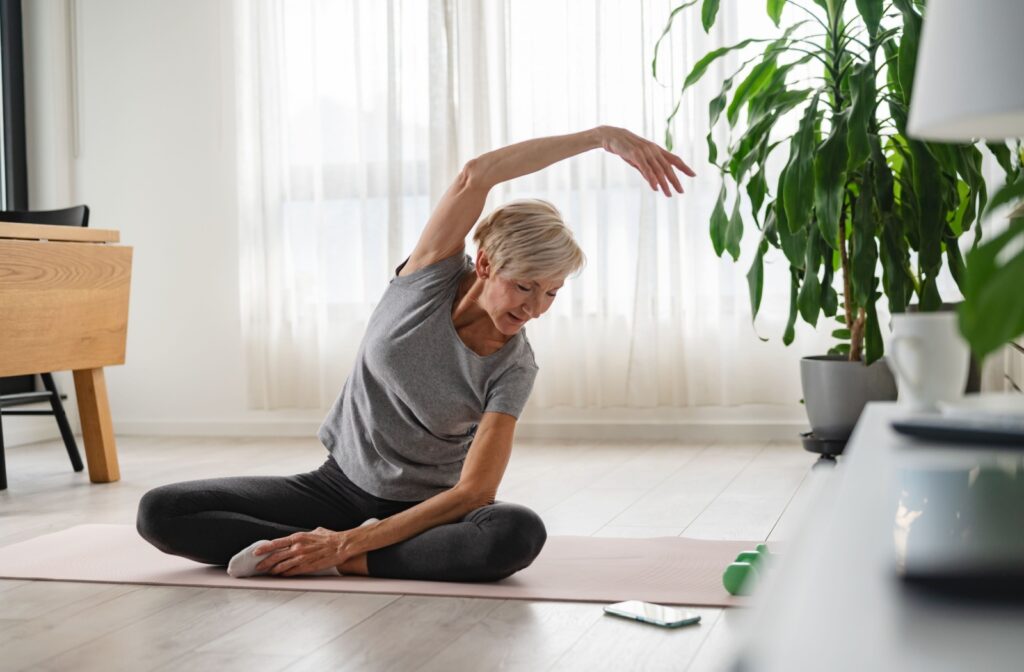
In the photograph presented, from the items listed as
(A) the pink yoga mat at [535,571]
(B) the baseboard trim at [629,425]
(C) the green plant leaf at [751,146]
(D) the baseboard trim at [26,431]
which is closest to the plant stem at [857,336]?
(C) the green plant leaf at [751,146]

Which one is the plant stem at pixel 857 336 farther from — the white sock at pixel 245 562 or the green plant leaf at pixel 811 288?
the white sock at pixel 245 562

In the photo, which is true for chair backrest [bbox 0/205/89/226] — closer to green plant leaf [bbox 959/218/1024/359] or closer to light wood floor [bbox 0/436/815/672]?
light wood floor [bbox 0/436/815/672]

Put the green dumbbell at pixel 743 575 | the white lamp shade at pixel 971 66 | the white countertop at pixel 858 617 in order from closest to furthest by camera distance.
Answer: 1. the white countertop at pixel 858 617
2. the white lamp shade at pixel 971 66
3. the green dumbbell at pixel 743 575

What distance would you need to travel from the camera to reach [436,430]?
2125 millimetres

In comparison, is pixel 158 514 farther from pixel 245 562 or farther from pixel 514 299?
pixel 514 299

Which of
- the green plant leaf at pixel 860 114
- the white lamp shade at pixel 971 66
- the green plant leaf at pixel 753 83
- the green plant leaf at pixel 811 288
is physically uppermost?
the green plant leaf at pixel 753 83

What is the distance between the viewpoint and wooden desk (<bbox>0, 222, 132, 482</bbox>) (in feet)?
10.7

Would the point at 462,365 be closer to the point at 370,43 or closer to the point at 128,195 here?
the point at 370,43

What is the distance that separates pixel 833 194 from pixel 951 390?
2.00 m

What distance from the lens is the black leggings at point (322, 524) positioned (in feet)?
6.59

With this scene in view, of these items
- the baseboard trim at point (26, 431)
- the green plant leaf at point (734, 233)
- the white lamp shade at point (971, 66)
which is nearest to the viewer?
the white lamp shade at point (971, 66)

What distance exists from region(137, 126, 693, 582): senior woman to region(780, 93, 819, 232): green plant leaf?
1075mm

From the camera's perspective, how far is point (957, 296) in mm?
3979

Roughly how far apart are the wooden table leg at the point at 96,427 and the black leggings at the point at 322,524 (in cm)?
151
